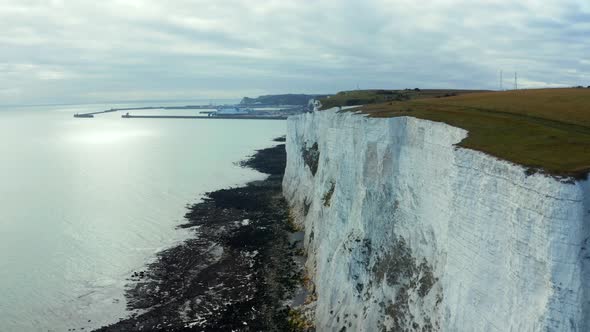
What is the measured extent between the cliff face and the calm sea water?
16540 millimetres

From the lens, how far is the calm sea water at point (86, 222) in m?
31.5

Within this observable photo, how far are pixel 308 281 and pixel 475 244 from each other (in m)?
19.2

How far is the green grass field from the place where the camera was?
46.2ft

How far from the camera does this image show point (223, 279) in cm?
3453

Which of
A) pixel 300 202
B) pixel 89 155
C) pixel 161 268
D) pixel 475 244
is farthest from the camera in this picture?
pixel 89 155

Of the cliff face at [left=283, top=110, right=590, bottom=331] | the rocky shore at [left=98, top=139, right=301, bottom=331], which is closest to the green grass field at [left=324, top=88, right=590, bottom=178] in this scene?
the cliff face at [left=283, top=110, right=590, bottom=331]

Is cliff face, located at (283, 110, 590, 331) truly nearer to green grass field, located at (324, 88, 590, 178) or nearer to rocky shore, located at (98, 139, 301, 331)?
green grass field, located at (324, 88, 590, 178)

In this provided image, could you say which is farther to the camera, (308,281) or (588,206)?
(308,281)

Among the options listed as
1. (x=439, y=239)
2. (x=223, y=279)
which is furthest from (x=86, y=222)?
(x=439, y=239)

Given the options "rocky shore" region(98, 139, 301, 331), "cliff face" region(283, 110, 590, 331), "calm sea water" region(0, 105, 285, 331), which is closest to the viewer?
"cliff face" region(283, 110, 590, 331)

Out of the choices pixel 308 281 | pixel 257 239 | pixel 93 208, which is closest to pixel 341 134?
pixel 308 281

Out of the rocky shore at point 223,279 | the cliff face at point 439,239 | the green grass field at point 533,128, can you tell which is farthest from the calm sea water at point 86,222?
the green grass field at point 533,128

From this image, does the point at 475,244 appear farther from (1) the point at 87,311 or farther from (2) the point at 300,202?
(2) the point at 300,202

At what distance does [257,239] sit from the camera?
43.4 metres
